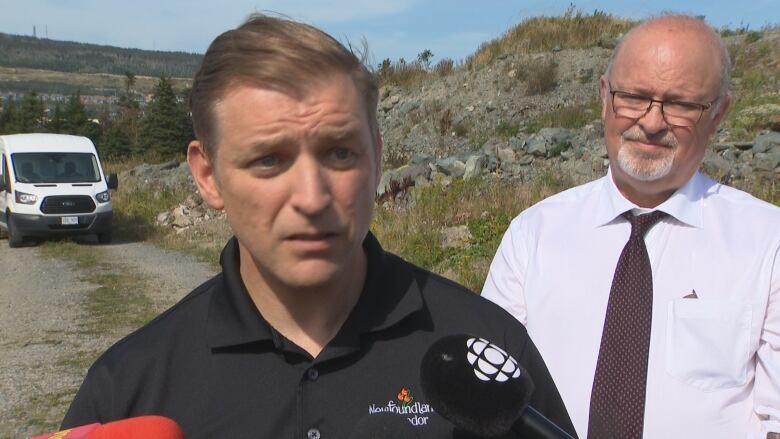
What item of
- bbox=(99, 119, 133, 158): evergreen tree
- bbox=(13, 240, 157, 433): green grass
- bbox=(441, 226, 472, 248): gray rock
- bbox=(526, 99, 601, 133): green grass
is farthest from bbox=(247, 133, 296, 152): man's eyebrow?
bbox=(99, 119, 133, 158): evergreen tree

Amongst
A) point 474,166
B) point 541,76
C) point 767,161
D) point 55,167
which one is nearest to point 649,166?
point 767,161

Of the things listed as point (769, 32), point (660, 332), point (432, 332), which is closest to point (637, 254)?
point (660, 332)

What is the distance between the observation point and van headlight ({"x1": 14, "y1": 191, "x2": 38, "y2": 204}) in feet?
58.3

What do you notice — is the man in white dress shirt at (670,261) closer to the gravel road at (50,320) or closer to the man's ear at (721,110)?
the man's ear at (721,110)

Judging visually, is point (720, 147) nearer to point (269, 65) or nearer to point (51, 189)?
point (269, 65)

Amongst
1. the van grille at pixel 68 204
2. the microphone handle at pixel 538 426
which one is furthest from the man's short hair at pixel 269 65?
the van grille at pixel 68 204

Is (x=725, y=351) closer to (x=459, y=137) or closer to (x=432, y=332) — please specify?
(x=432, y=332)

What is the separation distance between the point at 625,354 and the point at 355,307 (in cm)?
130

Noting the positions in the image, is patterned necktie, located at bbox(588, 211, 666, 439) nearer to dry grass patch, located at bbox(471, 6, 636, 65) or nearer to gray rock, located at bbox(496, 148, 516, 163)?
gray rock, located at bbox(496, 148, 516, 163)

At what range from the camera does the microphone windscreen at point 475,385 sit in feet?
4.62

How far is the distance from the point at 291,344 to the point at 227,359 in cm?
14

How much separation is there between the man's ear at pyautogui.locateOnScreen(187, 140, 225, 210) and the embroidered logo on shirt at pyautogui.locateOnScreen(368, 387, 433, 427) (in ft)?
1.81

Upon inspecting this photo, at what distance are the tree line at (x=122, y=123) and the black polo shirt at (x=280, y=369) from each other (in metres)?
34.9

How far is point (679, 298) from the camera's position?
9.21 feet
